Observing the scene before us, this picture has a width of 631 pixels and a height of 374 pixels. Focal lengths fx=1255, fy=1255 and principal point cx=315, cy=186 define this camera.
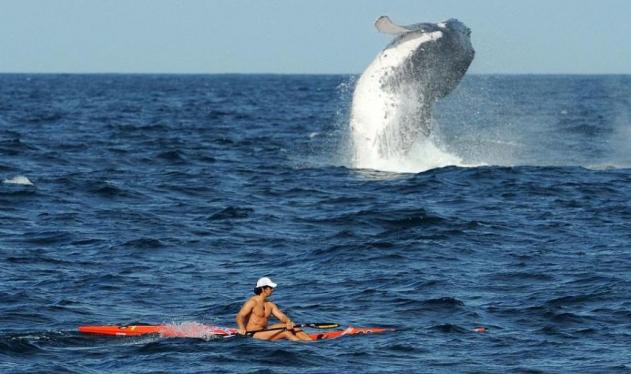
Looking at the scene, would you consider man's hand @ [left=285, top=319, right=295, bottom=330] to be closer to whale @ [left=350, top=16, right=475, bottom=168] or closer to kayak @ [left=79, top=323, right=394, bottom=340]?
kayak @ [left=79, top=323, right=394, bottom=340]

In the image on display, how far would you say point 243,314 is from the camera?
54.0ft

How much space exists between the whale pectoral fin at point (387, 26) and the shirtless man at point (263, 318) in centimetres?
963

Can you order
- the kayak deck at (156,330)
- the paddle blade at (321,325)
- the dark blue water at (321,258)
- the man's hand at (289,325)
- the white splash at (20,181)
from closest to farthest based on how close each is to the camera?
the dark blue water at (321,258) → the kayak deck at (156,330) → the man's hand at (289,325) → the paddle blade at (321,325) → the white splash at (20,181)

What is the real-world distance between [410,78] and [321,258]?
299 inches

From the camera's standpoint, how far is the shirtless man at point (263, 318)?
53.2ft

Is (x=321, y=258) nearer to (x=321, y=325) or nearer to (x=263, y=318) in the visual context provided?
(x=263, y=318)

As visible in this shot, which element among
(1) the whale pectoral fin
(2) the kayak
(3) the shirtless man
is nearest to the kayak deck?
(2) the kayak

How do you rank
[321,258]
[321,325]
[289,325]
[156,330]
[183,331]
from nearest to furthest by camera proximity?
1. [156,330]
2. [183,331]
3. [289,325]
4. [321,325]
5. [321,258]

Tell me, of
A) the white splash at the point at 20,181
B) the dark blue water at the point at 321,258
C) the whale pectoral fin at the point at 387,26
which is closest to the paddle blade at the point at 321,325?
the dark blue water at the point at 321,258

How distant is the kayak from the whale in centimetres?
1113

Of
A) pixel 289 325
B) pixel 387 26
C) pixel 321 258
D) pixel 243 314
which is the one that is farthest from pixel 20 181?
pixel 289 325

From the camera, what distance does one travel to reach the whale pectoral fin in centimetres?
2488

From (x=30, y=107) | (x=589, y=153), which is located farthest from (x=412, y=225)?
(x=30, y=107)

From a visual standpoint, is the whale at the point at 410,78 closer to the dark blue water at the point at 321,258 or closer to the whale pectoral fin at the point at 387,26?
the whale pectoral fin at the point at 387,26
